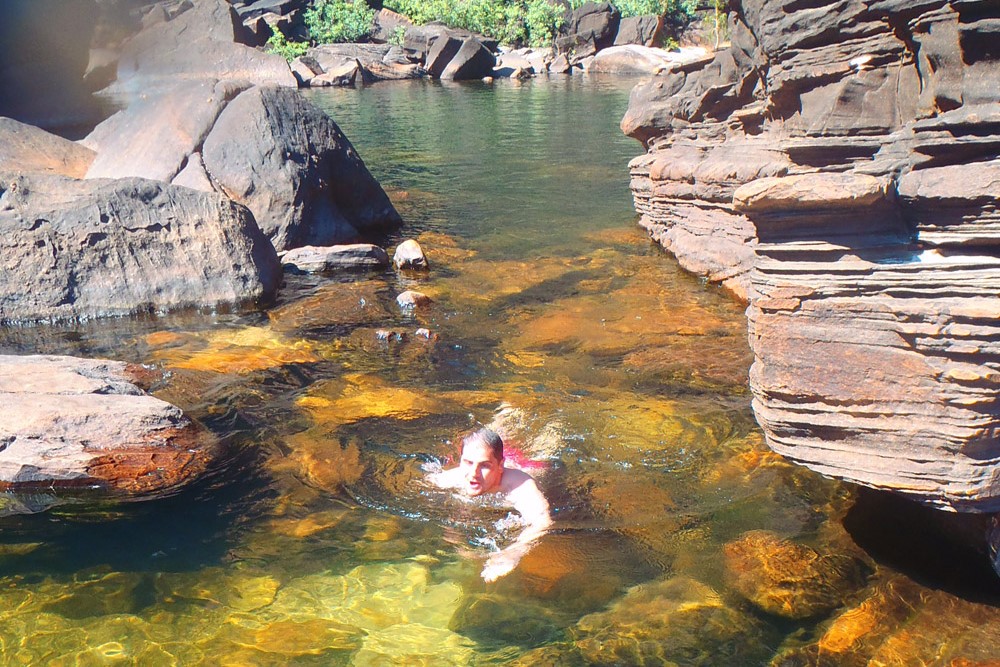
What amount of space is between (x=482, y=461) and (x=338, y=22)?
38.5 meters

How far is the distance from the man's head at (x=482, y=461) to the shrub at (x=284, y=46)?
109ft

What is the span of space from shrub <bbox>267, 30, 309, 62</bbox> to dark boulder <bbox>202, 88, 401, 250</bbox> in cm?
2683

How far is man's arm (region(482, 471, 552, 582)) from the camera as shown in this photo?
429 cm

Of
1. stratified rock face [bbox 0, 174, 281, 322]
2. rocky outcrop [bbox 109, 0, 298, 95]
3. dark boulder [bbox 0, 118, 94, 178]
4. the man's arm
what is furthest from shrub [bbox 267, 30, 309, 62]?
the man's arm

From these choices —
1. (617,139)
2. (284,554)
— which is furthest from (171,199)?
(617,139)

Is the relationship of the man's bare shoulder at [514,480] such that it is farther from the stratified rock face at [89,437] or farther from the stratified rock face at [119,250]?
the stratified rock face at [119,250]

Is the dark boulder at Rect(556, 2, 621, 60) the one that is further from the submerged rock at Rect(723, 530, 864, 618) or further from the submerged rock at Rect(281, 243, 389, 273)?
the submerged rock at Rect(723, 530, 864, 618)

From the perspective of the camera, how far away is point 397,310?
26.3 feet

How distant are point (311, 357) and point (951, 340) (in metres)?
4.62

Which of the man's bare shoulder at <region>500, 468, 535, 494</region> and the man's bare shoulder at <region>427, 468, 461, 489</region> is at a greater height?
the man's bare shoulder at <region>500, 468, 535, 494</region>

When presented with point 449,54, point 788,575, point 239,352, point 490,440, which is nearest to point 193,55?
point 239,352

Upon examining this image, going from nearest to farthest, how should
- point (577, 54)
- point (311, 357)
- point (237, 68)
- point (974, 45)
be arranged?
1. point (974, 45)
2. point (311, 357)
3. point (237, 68)
4. point (577, 54)

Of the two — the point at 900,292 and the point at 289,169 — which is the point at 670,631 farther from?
the point at 289,169

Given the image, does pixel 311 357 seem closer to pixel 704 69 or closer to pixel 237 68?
pixel 704 69
